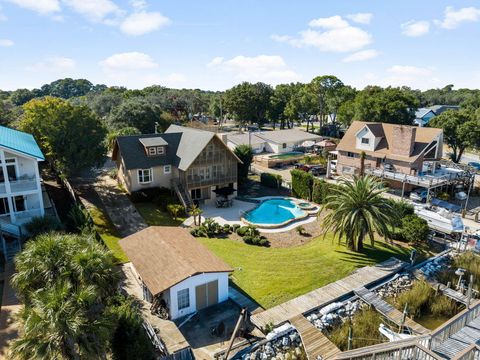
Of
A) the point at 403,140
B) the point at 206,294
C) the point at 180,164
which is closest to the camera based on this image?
the point at 206,294

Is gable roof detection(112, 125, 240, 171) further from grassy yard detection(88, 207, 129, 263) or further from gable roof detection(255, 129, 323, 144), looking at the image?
gable roof detection(255, 129, 323, 144)

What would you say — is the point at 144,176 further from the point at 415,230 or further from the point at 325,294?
the point at 415,230

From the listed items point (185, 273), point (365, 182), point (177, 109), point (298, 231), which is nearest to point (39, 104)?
point (185, 273)

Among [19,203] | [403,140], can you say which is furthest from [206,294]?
[403,140]

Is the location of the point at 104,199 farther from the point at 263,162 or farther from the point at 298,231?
the point at 263,162

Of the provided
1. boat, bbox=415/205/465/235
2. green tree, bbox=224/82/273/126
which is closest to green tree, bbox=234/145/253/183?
boat, bbox=415/205/465/235
